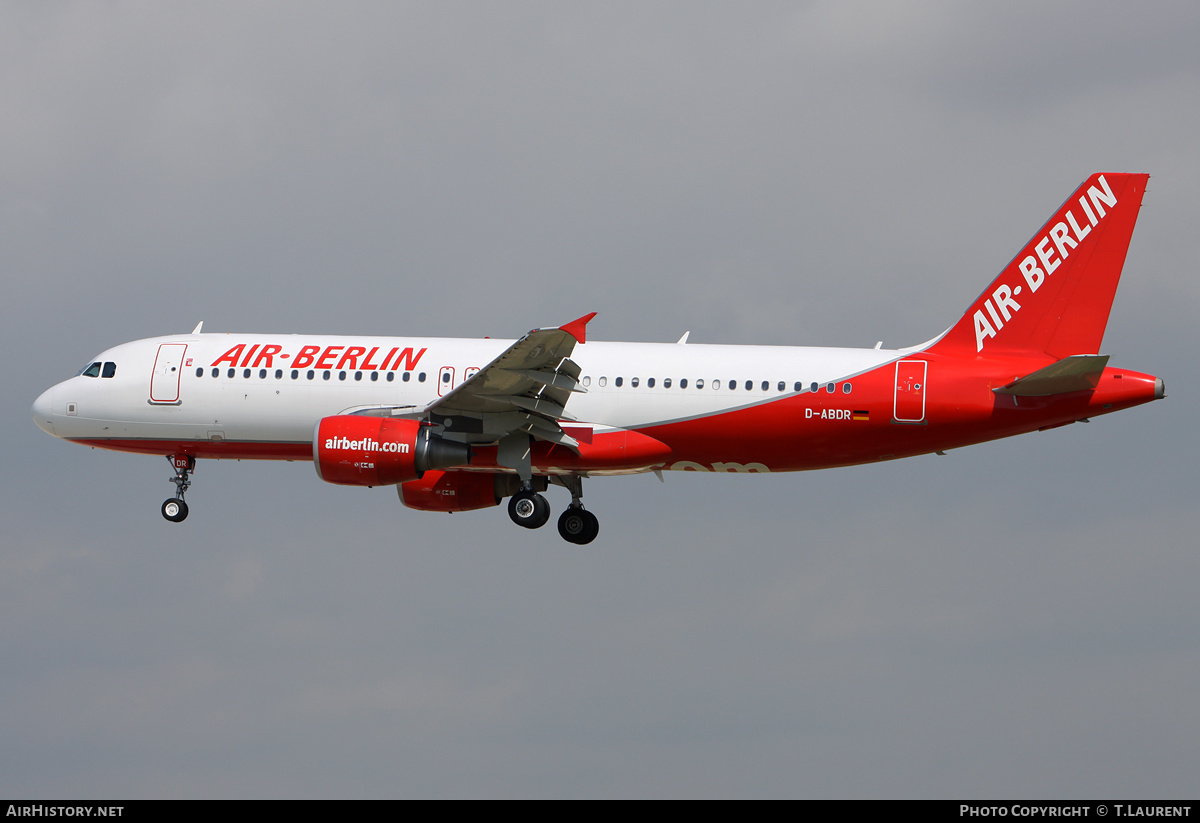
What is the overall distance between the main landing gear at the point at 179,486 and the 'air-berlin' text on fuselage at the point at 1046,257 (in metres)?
23.3

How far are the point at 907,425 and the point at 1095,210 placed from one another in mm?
8176

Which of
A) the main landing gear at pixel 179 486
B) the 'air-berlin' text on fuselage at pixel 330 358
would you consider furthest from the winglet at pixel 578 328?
the main landing gear at pixel 179 486

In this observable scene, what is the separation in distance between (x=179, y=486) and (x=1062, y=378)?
25.4 m

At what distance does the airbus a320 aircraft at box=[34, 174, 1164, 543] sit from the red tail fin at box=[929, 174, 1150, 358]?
0.04 m

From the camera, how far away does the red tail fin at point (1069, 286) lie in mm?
38000

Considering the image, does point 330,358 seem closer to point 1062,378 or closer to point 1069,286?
point 1062,378

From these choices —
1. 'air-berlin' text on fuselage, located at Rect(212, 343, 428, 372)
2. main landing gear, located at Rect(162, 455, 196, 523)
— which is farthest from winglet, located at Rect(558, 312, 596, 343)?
main landing gear, located at Rect(162, 455, 196, 523)

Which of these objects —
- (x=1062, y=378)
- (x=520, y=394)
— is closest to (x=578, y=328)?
(x=520, y=394)

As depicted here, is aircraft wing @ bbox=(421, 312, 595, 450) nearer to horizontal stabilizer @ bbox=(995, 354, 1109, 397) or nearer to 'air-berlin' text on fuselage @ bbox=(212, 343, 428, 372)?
'air-berlin' text on fuselage @ bbox=(212, 343, 428, 372)

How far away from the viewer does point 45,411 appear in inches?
1624

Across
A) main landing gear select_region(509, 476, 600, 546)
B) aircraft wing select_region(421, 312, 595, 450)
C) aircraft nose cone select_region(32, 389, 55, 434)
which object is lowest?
main landing gear select_region(509, 476, 600, 546)

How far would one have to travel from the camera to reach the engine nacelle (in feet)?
119

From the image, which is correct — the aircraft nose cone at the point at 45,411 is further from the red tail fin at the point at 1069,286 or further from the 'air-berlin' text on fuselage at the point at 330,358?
the red tail fin at the point at 1069,286

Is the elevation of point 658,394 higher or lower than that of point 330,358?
lower
